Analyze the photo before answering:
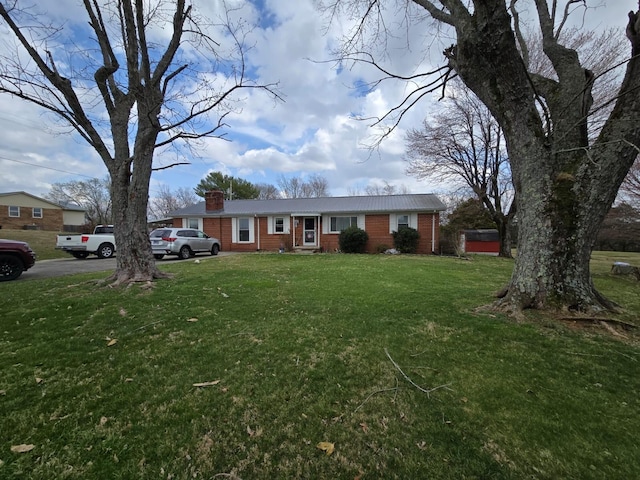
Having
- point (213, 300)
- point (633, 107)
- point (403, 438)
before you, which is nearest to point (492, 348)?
point (403, 438)

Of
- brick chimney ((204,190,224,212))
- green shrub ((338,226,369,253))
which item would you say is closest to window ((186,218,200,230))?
brick chimney ((204,190,224,212))

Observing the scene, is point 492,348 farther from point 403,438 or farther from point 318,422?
point 318,422

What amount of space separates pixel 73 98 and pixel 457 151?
17721mm

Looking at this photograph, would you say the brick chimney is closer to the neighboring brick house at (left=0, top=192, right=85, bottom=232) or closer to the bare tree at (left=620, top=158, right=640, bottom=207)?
the bare tree at (left=620, top=158, right=640, bottom=207)

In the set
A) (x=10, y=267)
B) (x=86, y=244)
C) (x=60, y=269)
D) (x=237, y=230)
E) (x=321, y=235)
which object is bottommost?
(x=60, y=269)

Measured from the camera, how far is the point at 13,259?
8055 millimetres

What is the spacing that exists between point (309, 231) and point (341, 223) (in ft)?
7.13

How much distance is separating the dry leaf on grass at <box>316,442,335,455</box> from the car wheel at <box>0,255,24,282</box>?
416 inches

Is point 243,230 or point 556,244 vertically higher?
point 243,230

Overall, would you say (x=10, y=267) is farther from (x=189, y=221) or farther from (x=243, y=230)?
(x=189, y=221)

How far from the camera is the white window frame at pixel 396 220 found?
55.2ft

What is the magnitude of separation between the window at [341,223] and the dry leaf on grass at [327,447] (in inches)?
634

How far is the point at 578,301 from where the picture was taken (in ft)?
13.5

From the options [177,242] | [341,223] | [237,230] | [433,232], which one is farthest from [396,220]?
[177,242]
